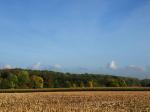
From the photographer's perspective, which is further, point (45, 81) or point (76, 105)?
point (45, 81)

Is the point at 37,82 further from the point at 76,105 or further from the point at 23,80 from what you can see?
the point at 76,105

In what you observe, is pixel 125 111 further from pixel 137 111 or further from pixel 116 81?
pixel 116 81

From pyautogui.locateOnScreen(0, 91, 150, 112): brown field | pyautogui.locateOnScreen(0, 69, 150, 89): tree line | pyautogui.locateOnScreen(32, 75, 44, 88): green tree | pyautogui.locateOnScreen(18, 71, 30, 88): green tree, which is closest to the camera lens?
pyautogui.locateOnScreen(0, 91, 150, 112): brown field

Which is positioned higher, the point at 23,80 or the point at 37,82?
the point at 23,80

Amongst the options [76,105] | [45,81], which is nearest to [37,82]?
[45,81]

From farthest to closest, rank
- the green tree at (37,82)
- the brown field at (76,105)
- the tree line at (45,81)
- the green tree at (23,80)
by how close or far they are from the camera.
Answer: the green tree at (37,82), the green tree at (23,80), the tree line at (45,81), the brown field at (76,105)

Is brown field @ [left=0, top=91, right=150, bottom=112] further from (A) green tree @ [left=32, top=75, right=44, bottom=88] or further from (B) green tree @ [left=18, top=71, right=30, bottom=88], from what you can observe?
(A) green tree @ [left=32, top=75, right=44, bottom=88]

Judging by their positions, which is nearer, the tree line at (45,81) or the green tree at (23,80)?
the tree line at (45,81)

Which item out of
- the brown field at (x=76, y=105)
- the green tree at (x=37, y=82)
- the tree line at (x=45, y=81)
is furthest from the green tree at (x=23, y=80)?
the brown field at (x=76, y=105)

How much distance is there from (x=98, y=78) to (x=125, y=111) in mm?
124782

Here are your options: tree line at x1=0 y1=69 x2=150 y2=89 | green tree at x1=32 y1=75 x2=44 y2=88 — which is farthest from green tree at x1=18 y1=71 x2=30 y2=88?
green tree at x1=32 y1=75 x2=44 y2=88

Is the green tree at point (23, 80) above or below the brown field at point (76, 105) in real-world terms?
above

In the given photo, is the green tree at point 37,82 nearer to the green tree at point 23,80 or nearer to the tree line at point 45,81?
the tree line at point 45,81

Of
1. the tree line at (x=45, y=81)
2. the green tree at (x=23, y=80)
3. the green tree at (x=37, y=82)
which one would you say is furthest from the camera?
the green tree at (x=37, y=82)
